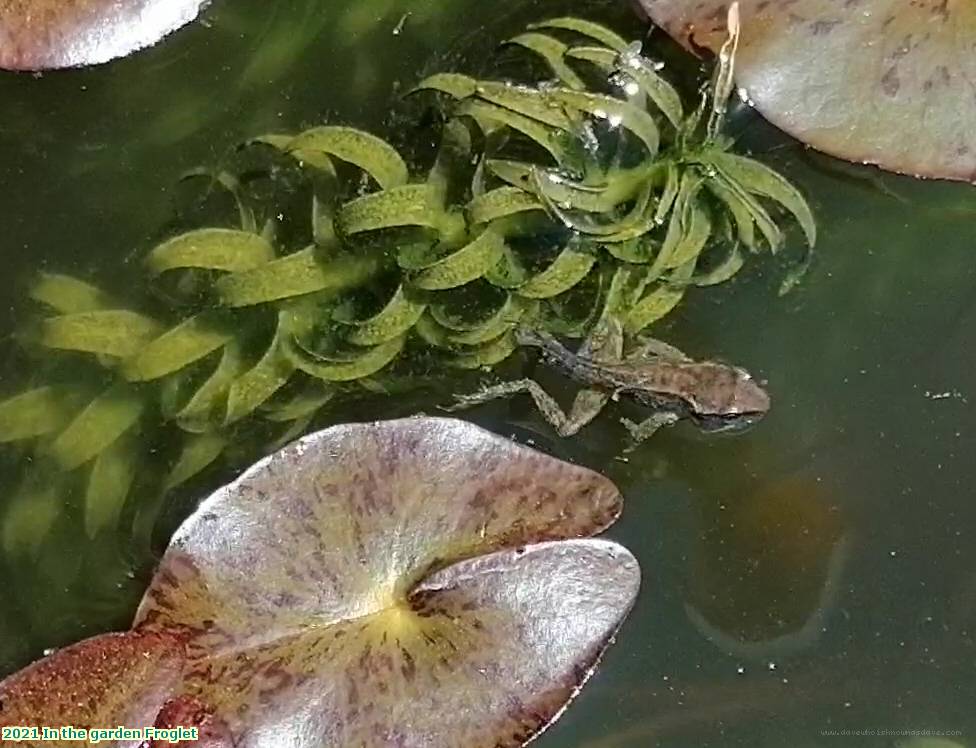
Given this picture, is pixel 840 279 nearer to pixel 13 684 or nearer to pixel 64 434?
pixel 64 434

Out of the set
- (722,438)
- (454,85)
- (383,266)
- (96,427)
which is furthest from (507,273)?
(96,427)

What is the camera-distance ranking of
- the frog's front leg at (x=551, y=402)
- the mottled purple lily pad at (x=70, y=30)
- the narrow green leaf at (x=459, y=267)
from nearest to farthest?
1. the mottled purple lily pad at (x=70, y=30)
2. the narrow green leaf at (x=459, y=267)
3. the frog's front leg at (x=551, y=402)

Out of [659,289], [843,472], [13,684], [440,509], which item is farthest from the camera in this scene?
[843,472]

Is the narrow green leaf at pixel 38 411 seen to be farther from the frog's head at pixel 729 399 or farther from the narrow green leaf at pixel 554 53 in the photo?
the frog's head at pixel 729 399

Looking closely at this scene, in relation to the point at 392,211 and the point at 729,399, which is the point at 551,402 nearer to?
the point at 729,399

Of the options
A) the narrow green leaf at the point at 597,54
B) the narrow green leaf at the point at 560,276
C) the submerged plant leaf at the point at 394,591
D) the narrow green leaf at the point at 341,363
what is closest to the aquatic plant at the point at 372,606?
the submerged plant leaf at the point at 394,591

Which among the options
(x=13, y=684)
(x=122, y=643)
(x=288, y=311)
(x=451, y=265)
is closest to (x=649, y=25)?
(x=451, y=265)
